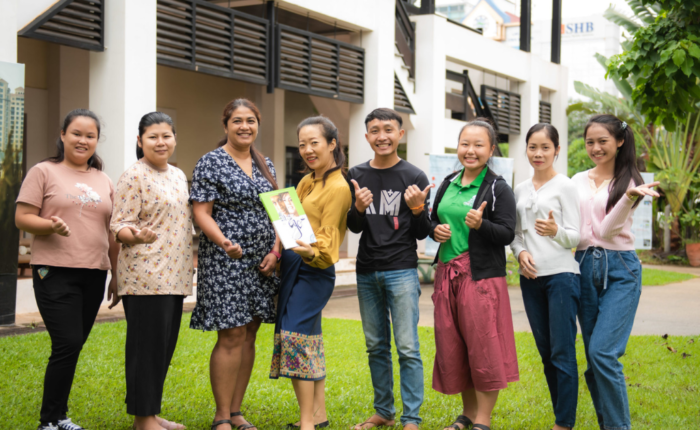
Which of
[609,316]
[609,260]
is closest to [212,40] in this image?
[609,260]

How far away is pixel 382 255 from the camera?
169 inches

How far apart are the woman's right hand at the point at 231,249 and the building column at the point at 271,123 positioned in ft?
34.6

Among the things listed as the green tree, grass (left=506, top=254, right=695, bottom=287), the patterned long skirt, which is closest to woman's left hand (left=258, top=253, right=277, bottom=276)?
the patterned long skirt

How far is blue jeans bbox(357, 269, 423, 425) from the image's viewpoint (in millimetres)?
4277

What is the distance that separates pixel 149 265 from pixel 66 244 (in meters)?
0.54

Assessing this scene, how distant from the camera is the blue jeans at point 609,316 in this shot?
157 inches

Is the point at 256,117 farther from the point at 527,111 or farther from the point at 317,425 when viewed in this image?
the point at 527,111

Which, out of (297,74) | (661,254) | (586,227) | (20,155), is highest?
(297,74)

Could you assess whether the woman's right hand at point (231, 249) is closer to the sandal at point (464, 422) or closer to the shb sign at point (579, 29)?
the sandal at point (464, 422)

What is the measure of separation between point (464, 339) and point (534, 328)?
18.2 inches

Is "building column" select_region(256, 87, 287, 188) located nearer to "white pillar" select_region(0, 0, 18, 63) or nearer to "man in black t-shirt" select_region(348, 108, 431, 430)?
"white pillar" select_region(0, 0, 18, 63)

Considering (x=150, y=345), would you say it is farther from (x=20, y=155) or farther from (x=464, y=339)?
(x=20, y=155)

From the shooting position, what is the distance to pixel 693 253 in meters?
18.1

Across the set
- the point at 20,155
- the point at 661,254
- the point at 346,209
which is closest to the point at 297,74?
the point at 20,155
